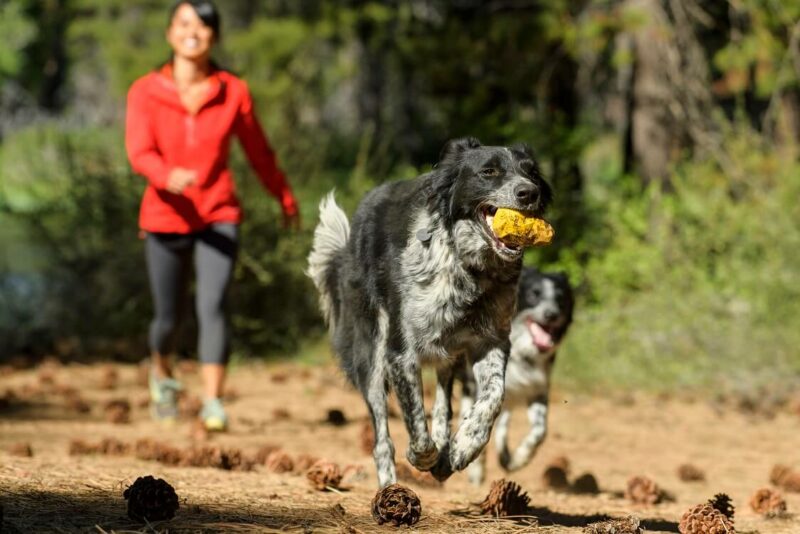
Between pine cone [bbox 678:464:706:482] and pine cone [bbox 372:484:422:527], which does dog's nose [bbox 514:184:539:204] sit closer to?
pine cone [bbox 372:484:422:527]

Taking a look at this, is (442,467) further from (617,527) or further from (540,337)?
(540,337)

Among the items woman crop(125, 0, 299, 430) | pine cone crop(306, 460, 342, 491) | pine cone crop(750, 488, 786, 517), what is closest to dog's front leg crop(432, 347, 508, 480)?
pine cone crop(306, 460, 342, 491)

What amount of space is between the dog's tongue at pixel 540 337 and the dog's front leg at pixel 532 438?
338 mm

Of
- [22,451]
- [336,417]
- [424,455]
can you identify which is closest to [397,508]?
[424,455]

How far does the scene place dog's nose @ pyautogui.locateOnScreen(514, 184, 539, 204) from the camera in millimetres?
4234

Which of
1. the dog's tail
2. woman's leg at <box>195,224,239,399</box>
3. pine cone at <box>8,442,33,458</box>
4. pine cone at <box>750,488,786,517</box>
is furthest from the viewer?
woman's leg at <box>195,224,239,399</box>

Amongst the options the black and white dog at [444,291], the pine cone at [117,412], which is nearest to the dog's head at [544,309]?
the black and white dog at [444,291]

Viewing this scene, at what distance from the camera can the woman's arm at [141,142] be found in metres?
6.57

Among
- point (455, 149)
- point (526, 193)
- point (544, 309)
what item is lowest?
point (544, 309)

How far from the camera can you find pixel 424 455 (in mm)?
4465

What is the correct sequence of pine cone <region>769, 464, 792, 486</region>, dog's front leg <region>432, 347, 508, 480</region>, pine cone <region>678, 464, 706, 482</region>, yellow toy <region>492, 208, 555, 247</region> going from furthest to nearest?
pine cone <region>678, 464, 706, 482</region> → pine cone <region>769, 464, 792, 486</region> → dog's front leg <region>432, 347, 508, 480</region> → yellow toy <region>492, 208, 555, 247</region>

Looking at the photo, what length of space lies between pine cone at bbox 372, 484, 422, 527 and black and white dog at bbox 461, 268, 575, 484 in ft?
9.20

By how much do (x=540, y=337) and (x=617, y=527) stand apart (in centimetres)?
315

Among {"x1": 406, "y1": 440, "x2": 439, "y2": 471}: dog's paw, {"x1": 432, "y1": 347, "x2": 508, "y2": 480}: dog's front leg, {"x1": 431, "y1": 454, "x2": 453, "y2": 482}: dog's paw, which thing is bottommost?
{"x1": 431, "y1": 454, "x2": 453, "y2": 482}: dog's paw
